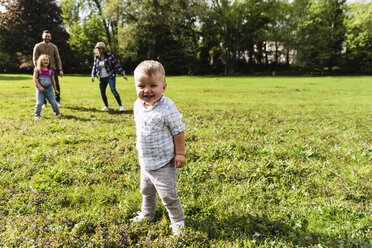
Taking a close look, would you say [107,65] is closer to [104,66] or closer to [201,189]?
[104,66]

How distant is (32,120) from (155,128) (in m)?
6.70

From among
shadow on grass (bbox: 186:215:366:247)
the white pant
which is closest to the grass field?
shadow on grass (bbox: 186:215:366:247)

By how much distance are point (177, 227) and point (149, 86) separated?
1.81m

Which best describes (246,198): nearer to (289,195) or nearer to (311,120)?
(289,195)

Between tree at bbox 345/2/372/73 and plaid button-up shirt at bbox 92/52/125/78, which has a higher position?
tree at bbox 345/2/372/73

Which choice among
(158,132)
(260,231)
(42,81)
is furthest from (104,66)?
(260,231)

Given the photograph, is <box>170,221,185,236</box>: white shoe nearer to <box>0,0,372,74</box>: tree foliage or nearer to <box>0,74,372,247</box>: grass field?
→ <box>0,74,372,247</box>: grass field

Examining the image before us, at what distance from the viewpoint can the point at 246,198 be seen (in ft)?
11.6

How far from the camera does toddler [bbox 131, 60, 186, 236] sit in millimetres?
2520

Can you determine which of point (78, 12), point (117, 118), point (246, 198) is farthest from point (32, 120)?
point (78, 12)

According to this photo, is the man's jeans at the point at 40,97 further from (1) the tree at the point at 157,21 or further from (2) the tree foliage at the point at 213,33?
(2) the tree foliage at the point at 213,33

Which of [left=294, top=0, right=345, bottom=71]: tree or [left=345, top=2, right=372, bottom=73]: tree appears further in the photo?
[left=294, top=0, right=345, bottom=71]: tree

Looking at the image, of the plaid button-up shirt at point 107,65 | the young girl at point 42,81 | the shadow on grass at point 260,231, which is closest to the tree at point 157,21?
the plaid button-up shirt at point 107,65

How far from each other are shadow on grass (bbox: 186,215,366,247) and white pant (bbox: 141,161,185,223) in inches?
14.7
